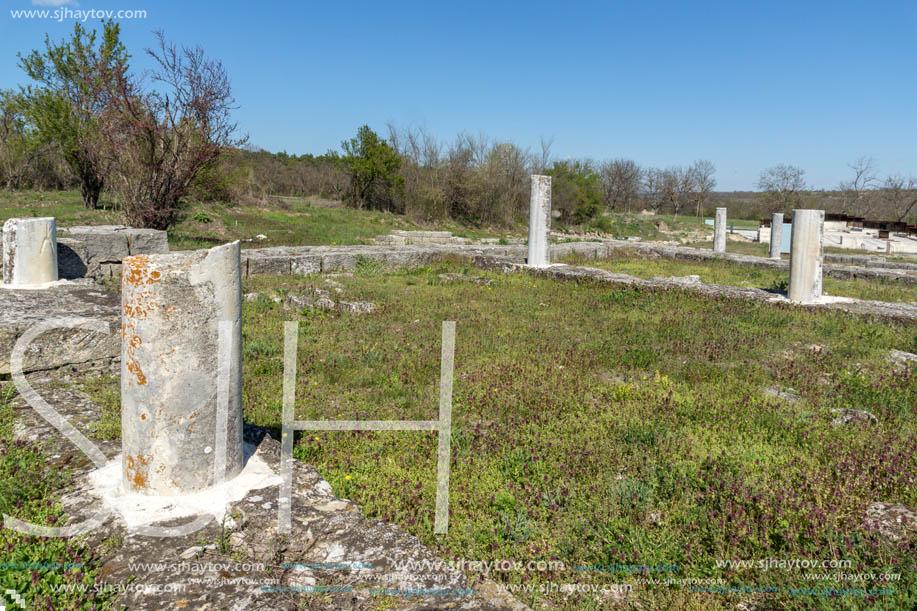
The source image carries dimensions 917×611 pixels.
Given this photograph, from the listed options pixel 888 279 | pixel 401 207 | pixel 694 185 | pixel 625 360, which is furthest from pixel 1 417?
pixel 694 185

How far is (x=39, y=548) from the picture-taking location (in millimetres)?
2291

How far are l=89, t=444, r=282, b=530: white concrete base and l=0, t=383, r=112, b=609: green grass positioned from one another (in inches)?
7.0

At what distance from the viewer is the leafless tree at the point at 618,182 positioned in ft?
167

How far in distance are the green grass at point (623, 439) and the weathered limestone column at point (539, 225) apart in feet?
20.6

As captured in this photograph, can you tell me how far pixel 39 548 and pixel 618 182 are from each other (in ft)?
172

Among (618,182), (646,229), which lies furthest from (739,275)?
(618,182)

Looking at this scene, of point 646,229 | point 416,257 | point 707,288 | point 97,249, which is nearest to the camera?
point 97,249

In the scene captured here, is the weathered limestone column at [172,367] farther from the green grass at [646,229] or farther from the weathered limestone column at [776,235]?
the green grass at [646,229]

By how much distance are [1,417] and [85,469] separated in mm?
1154

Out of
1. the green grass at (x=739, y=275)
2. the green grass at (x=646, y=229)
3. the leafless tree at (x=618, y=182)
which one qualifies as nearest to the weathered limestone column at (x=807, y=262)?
the green grass at (x=739, y=275)

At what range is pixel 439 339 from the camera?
723cm

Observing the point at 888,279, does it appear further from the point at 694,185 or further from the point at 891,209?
the point at 891,209

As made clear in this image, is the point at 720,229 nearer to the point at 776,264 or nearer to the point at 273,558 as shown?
the point at 776,264

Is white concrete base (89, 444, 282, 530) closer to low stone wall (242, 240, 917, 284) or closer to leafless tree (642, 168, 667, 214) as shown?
low stone wall (242, 240, 917, 284)
